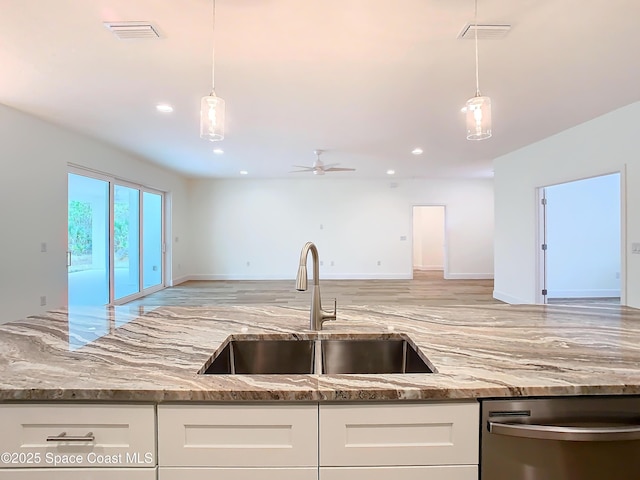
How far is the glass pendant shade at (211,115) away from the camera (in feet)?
6.09

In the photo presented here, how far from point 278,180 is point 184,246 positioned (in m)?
2.90

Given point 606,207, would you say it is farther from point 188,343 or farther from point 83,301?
point 83,301

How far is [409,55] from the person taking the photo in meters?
2.46

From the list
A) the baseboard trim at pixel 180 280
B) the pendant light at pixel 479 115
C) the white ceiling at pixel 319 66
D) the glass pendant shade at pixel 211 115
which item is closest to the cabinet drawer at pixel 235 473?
the glass pendant shade at pixel 211 115

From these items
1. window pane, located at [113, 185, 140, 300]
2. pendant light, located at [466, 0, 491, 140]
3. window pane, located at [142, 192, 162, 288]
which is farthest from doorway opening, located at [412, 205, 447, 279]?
pendant light, located at [466, 0, 491, 140]

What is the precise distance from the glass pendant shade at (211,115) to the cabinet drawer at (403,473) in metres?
1.69

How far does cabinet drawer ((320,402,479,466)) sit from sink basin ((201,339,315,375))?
1.60 feet

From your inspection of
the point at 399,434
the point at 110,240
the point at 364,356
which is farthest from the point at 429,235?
the point at 399,434

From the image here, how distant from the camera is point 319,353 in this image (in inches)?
53.5

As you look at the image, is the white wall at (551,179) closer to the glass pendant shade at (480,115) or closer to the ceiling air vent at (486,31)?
the ceiling air vent at (486,31)

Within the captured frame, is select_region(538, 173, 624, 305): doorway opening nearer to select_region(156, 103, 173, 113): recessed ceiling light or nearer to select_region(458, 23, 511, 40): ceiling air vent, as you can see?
select_region(458, 23, 511, 40): ceiling air vent

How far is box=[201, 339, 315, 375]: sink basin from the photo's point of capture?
4.52 ft

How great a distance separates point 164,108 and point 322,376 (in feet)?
11.6

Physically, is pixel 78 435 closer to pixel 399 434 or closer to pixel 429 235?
pixel 399 434
